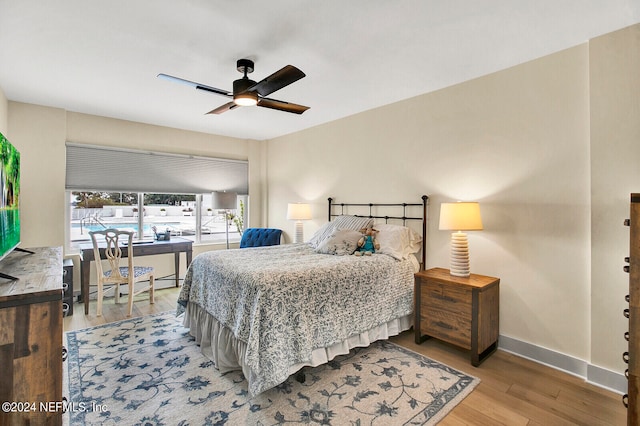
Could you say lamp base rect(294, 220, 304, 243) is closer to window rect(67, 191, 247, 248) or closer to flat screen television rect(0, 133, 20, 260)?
window rect(67, 191, 247, 248)

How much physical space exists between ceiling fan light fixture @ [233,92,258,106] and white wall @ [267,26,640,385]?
1.85 meters

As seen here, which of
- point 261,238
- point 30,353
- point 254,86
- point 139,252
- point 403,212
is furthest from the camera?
point 261,238

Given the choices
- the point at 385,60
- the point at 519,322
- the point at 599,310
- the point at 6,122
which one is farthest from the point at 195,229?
the point at 599,310

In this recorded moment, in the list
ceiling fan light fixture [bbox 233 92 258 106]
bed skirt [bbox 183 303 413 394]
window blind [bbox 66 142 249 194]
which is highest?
ceiling fan light fixture [bbox 233 92 258 106]

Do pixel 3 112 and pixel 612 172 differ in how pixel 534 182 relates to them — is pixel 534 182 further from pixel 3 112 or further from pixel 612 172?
pixel 3 112

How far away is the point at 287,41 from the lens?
2.28 m

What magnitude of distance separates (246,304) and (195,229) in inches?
142

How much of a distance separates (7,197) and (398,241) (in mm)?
3062

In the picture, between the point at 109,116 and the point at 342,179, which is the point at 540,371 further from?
the point at 109,116

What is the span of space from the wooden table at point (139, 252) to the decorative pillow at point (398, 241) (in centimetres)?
288

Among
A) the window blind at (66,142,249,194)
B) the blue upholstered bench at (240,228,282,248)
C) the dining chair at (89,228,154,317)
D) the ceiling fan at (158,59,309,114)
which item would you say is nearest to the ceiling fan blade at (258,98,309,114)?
the ceiling fan at (158,59,309,114)

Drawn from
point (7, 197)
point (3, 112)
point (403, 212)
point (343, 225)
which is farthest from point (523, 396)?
point (3, 112)

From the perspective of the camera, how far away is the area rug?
6.12 feet

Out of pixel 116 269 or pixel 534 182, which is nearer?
pixel 534 182
